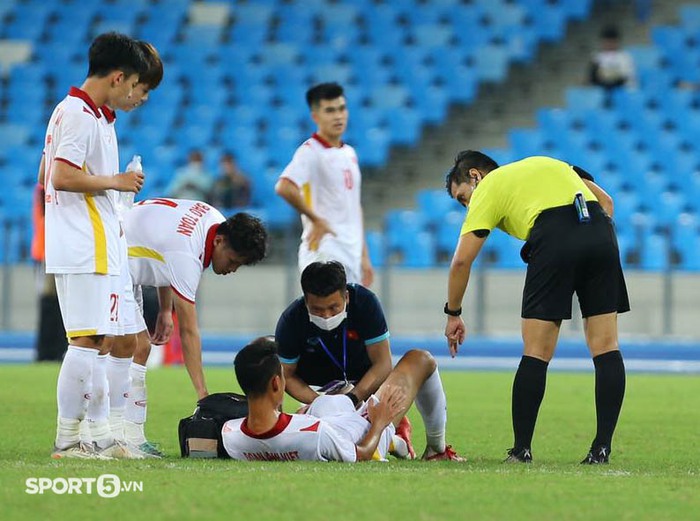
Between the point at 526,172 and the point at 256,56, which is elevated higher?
the point at 256,56

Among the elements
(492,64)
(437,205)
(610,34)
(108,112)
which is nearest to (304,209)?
(108,112)

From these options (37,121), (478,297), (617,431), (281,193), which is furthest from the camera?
(37,121)

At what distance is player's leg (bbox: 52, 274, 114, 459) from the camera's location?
6770 millimetres

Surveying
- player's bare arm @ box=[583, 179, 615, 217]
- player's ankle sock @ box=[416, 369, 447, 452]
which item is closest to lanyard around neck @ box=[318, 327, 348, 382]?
player's ankle sock @ box=[416, 369, 447, 452]

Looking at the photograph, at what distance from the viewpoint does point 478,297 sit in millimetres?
17062

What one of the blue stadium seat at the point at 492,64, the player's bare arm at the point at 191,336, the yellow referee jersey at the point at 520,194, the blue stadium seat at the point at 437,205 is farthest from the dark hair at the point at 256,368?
the blue stadium seat at the point at 492,64

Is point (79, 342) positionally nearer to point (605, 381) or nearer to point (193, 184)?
point (605, 381)

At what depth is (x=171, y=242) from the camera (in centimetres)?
739

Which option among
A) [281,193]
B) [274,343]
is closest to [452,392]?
[281,193]

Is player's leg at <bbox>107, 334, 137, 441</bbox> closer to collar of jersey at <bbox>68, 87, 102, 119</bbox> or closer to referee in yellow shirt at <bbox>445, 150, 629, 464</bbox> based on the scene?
collar of jersey at <bbox>68, 87, 102, 119</bbox>

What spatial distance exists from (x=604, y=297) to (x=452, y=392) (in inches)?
218

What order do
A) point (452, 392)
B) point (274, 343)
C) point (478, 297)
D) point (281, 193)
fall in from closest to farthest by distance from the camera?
point (274, 343)
point (281, 193)
point (452, 392)
point (478, 297)

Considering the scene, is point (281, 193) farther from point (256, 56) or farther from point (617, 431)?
point (256, 56)

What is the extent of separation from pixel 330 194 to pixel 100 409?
4537 millimetres
